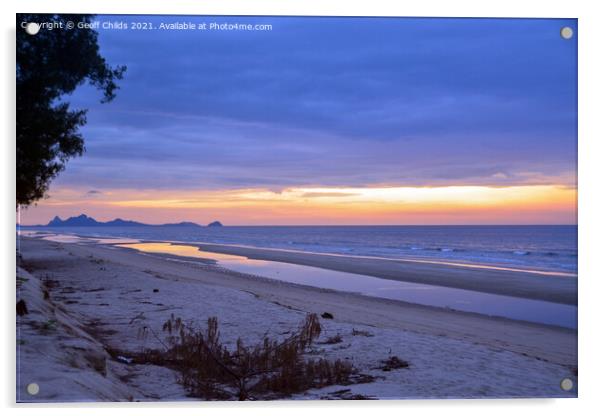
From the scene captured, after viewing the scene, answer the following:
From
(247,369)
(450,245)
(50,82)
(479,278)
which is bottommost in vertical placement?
(450,245)

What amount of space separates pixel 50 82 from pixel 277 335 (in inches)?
175

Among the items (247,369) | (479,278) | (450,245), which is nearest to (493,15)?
(247,369)

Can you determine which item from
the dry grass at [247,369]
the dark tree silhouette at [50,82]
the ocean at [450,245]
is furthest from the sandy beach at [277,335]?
the dark tree silhouette at [50,82]

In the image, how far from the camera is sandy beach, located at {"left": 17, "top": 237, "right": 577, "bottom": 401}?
18.0 feet

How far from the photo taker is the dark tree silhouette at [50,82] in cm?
612

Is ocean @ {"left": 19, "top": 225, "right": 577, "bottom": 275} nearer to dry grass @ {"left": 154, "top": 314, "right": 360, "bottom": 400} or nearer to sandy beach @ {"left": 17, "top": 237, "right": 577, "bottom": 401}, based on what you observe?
sandy beach @ {"left": 17, "top": 237, "right": 577, "bottom": 401}

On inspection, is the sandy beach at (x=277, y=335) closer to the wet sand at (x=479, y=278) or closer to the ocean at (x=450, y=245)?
the wet sand at (x=479, y=278)

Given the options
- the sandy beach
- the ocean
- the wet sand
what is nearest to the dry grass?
the sandy beach

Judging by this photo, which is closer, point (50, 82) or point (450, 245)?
point (50, 82)

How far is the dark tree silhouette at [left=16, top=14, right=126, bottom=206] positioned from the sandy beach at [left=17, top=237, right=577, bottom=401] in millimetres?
1820

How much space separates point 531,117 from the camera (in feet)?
20.7

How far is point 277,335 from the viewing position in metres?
7.46

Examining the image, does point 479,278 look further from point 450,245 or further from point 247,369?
point 450,245
